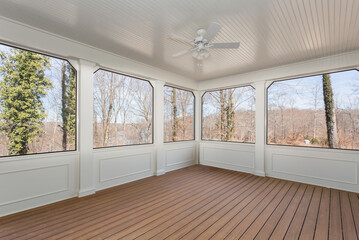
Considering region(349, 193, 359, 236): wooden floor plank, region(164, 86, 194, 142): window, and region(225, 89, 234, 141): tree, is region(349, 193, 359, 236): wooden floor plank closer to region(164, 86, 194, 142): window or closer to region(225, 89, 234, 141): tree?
region(225, 89, 234, 141): tree

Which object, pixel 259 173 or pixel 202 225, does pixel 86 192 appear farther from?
pixel 259 173

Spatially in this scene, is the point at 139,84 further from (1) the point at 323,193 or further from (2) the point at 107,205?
(1) the point at 323,193

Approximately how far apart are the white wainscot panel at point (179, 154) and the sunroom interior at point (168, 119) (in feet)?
0.21

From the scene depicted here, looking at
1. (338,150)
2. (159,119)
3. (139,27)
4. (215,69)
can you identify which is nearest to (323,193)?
(338,150)

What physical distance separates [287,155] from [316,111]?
121 centimetres

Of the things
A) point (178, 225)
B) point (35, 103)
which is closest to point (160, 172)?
point (178, 225)

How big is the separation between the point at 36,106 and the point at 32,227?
5.79ft

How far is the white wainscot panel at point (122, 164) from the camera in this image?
3594mm

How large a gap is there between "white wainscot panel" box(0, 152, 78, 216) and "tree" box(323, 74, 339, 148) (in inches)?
208

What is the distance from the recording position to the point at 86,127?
3.33 metres

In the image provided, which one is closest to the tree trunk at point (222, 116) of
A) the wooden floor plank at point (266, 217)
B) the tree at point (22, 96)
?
the wooden floor plank at point (266, 217)

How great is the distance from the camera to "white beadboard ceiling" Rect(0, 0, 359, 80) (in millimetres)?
2178

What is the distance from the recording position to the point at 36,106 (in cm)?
285

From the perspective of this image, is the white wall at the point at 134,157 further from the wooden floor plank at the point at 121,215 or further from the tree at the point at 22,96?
the wooden floor plank at the point at 121,215
